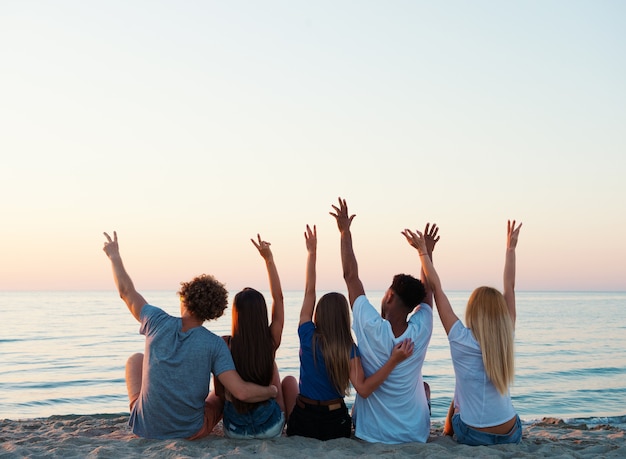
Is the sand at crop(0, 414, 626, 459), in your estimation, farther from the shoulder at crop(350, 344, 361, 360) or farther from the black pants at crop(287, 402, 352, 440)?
the shoulder at crop(350, 344, 361, 360)

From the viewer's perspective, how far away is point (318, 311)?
212 inches

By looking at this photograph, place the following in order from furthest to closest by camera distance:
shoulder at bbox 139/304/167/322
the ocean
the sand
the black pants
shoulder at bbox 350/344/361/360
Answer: the ocean < the black pants < shoulder at bbox 350/344/361/360 < shoulder at bbox 139/304/167/322 < the sand

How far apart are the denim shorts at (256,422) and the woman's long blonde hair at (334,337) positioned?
2.45ft

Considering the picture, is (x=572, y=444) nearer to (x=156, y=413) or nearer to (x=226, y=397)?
(x=226, y=397)

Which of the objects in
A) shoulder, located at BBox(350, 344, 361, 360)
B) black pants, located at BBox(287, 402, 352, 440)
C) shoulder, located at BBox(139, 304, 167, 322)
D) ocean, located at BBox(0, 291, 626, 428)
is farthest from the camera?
ocean, located at BBox(0, 291, 626, 428)

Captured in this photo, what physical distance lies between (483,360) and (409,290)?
86cm

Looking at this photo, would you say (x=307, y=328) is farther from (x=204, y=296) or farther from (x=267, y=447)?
(x=267, y=447)

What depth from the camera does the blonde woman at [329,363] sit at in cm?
536

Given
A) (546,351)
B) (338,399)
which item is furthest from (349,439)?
(546,351)

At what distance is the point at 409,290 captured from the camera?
5.48m

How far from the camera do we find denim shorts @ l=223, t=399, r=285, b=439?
18.8 feet

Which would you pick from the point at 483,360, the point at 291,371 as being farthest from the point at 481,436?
the point at 291,371

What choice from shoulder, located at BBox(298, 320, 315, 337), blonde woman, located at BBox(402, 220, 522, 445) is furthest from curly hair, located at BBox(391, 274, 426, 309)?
shoulder, located at BBox(298, 320, 315, 337)

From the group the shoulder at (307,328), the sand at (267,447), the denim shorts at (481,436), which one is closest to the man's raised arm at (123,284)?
the sand at (267,447)
